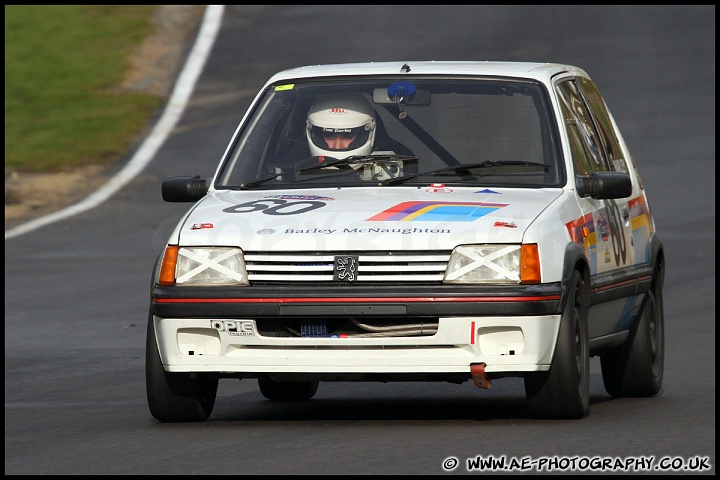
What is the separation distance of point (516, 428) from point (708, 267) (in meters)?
8.68

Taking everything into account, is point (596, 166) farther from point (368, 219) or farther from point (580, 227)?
point (368, 219)

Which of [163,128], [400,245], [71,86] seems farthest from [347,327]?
[71,86]

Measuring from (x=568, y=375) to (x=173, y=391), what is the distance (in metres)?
1.90

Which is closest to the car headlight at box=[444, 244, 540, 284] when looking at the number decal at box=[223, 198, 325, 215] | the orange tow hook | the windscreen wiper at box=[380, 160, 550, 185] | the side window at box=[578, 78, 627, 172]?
the orange tow hook

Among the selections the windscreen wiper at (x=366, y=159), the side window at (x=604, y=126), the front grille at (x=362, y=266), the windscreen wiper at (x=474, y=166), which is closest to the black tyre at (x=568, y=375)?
the front grille at (x=362, y=266)

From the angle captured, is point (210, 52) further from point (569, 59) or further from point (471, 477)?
point (471, 477)

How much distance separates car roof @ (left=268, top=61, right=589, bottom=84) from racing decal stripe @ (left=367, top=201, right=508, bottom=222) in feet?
4.14

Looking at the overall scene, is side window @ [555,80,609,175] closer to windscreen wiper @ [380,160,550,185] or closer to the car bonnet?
windscreen wiper @ [380,160,550,185]

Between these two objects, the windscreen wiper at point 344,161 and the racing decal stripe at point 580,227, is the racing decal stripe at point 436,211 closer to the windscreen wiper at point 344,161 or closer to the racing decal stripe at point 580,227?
the racing decal stripe at point 580,227

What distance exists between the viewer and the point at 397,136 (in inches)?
355

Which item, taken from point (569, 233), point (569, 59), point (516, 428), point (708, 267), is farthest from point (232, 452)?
point (569, 59)

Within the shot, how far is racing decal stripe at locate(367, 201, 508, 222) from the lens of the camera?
311 inches

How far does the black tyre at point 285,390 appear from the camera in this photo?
958 cm

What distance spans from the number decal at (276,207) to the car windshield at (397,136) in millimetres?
450
